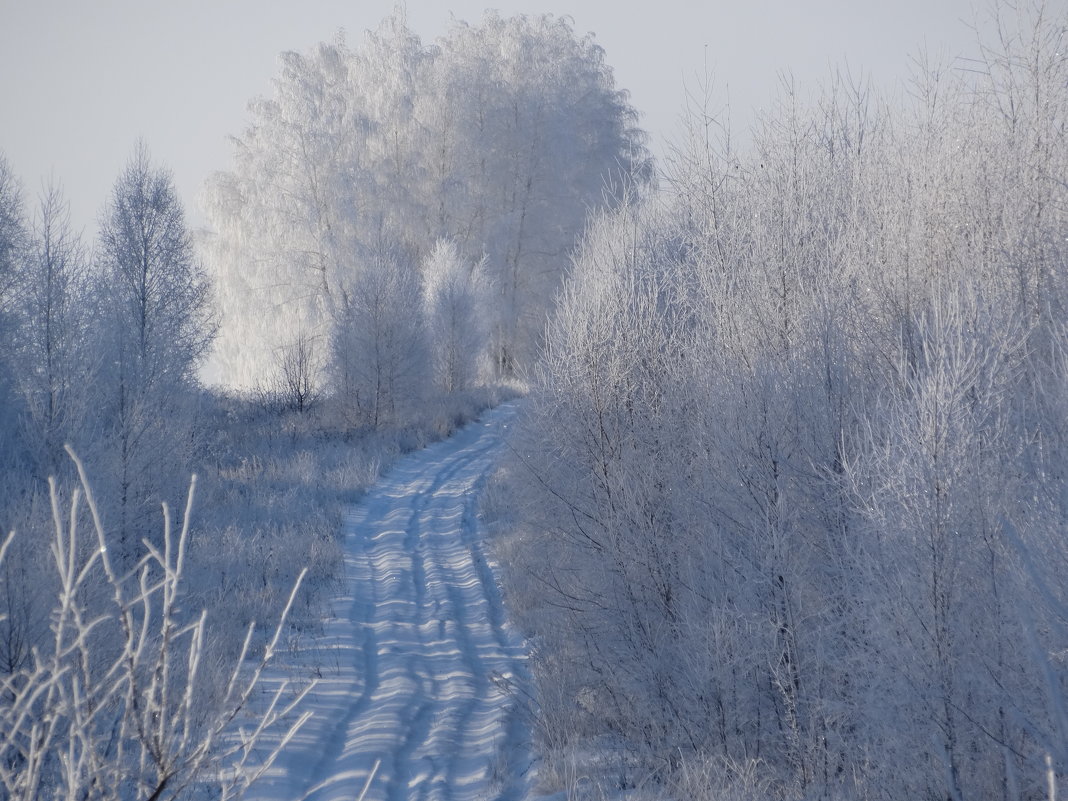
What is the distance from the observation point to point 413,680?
720cm

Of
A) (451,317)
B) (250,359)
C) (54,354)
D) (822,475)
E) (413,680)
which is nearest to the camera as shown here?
(822,475)

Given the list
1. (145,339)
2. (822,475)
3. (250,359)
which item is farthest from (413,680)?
(250,359)

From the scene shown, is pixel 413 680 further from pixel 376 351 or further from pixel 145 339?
pixel 376 351

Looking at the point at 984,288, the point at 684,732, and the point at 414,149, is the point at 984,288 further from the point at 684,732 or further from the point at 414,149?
the point at 414,149

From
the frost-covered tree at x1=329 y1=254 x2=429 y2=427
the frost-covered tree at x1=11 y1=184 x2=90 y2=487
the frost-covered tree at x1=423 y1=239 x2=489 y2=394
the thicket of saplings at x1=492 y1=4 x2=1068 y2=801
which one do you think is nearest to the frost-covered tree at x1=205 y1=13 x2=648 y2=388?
the frost-covered tree at x1=423 y1=239 x2=489 y2=394

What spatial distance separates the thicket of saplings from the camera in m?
4.12

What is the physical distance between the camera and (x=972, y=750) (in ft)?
13.3

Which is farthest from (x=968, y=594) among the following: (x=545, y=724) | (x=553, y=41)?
(x=553, y=41)

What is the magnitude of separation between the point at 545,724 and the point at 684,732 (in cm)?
103

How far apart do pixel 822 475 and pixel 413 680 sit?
3793mm

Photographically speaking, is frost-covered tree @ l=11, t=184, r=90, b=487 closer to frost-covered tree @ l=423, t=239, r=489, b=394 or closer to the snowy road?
the snowy road

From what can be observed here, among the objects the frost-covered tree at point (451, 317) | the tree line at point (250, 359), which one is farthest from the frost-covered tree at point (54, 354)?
the frost-covered tree at point (451, 317)

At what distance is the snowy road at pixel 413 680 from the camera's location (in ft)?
18.1

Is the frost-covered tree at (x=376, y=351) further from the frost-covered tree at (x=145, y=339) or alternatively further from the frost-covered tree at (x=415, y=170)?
the frost-covered tree at (x=415, y=170)
